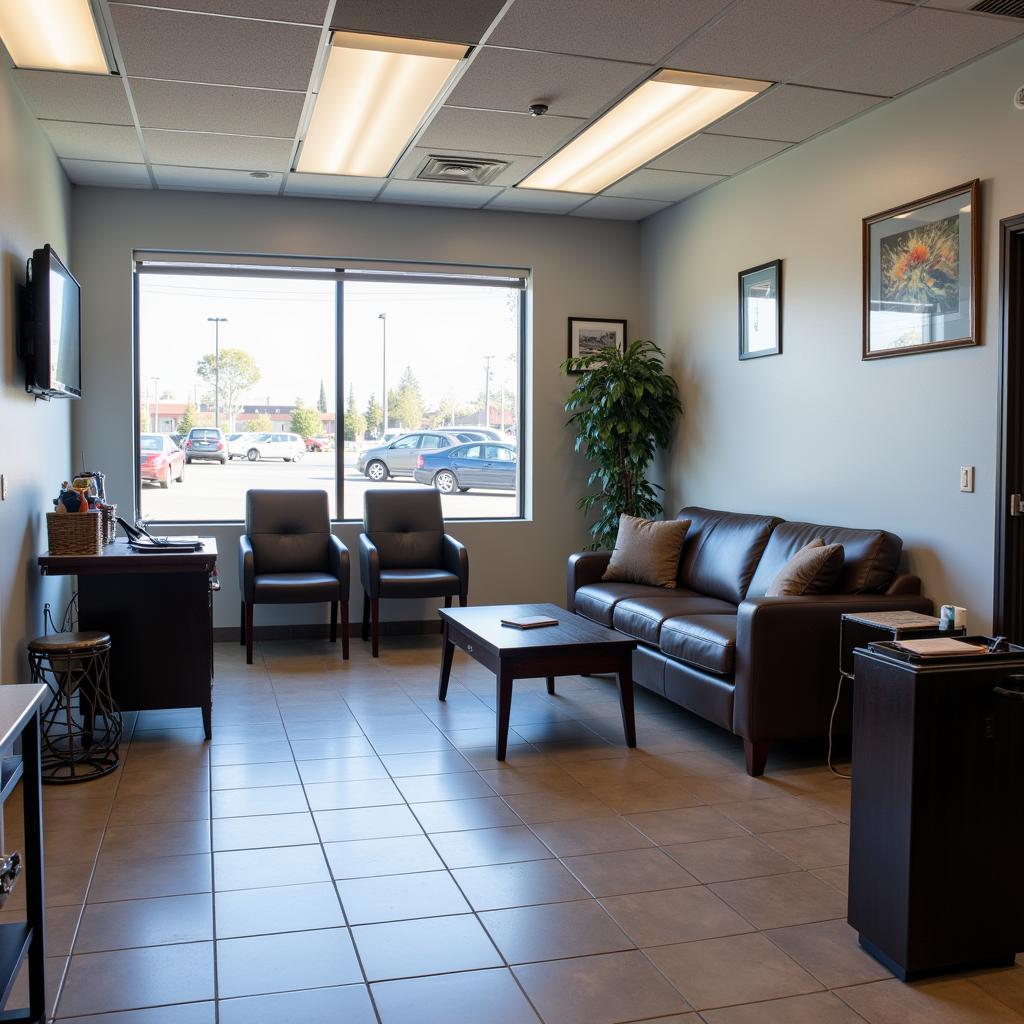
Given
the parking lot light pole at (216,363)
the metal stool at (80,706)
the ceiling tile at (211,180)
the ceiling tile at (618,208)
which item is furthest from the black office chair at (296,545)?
the ceiling tile at (618,208)

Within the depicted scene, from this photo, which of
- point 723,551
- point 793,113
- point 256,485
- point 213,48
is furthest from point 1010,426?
point 256,485

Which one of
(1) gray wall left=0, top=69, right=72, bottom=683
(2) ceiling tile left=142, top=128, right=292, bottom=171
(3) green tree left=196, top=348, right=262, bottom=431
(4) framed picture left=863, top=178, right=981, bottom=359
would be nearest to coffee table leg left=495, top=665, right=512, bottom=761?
(1) gray wall left=0, top=69, right=72, bottom=683

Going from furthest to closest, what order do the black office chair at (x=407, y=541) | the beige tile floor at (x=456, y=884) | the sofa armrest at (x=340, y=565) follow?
the black office chair at (x=407, y=541) < the sofa armrest at (x=340, y=565) < the beige tile floor at (x=456, y=884)

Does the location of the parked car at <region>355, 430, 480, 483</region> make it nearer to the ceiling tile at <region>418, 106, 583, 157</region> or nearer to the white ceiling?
the white ceiling

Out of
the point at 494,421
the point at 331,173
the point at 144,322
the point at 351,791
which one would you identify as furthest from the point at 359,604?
the point at 351,791

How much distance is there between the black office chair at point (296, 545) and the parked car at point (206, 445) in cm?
50

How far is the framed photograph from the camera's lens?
556 cm

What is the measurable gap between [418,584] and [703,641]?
7.84 feet

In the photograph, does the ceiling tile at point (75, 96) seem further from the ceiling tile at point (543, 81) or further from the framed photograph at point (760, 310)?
the framed photograph at point (760, 310)

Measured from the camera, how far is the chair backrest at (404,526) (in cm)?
675

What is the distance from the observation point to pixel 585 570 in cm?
591

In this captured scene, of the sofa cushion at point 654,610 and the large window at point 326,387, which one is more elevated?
the large window at point 326,387

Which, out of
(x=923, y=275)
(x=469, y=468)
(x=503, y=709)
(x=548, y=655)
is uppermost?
(x=923, y=275)

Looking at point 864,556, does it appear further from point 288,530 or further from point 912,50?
point 288,530
